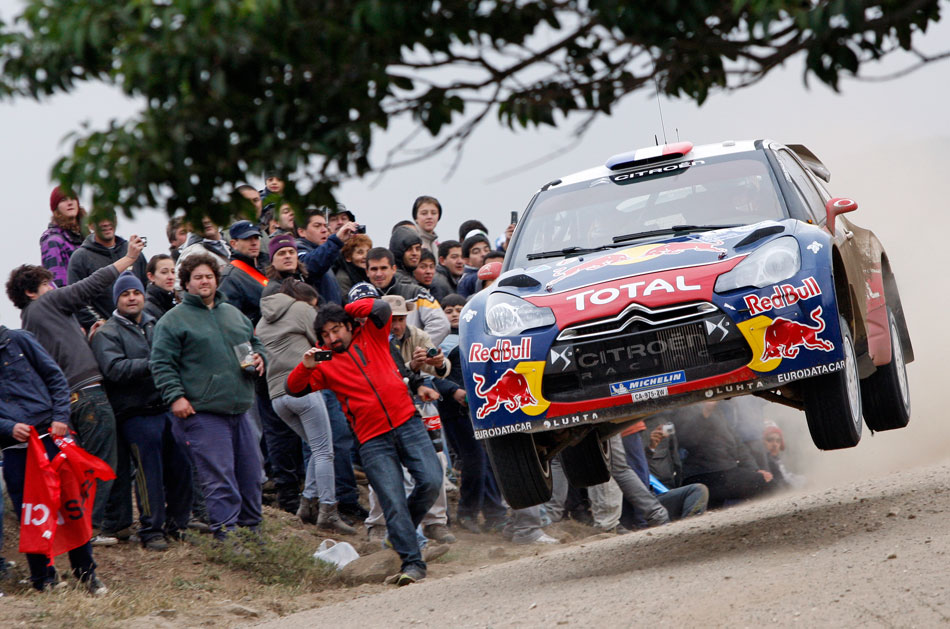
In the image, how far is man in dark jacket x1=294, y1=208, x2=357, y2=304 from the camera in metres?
10.8

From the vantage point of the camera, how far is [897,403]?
867 centimetres

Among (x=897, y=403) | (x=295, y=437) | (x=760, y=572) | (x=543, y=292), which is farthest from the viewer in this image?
(x=295, y=437)

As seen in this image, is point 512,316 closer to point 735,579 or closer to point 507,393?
point 507,393

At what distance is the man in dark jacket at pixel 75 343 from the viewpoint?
29.8 ft

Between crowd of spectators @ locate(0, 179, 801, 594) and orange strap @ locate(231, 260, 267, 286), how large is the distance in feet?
0.05

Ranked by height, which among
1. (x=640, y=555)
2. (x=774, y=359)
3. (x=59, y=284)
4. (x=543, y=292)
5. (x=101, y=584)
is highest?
(x=59, y=284)

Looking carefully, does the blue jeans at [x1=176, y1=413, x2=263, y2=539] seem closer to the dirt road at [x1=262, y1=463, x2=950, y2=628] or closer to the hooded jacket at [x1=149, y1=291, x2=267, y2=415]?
the hooded jacket at [x1=149, y1=291, x2=267, y2=415]

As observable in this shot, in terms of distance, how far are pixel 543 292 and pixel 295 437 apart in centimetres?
452

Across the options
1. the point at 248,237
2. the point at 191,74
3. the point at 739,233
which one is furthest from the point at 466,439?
the point at 191,74

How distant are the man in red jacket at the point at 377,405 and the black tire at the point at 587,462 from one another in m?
1.04

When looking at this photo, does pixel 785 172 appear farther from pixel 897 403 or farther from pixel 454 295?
pixel 454 295

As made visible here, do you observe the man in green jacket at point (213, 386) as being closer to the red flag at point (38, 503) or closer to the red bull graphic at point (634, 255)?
the red flag at point (38, 503)

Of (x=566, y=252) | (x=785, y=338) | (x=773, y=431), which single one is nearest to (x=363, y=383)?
(x=566, y=252)

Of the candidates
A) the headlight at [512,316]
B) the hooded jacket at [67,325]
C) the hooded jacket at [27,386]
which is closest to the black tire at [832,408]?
the headlight at [512,316]
